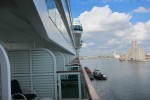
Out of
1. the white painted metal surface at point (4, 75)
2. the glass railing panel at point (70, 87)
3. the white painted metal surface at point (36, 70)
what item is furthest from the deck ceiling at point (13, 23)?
the glass railing panel at point (70, 87)

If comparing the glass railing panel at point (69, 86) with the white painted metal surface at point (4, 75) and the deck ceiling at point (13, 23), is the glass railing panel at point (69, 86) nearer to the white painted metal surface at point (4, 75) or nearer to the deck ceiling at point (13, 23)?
the deck ceiling at point (13, 23)

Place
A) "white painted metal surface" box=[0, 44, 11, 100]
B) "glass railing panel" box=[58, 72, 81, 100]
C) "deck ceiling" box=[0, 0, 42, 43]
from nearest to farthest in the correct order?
1. "white painted metal surface" box=[0, 44, 11, 100]
2. "deck ceiling" box=[0, 0, 42, 43]
3. "glass railing panel" box=[58, 72, 81, 100]

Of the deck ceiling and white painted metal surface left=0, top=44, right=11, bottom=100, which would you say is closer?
white painted metal surface left=0, top=44, right=11, bottom=100

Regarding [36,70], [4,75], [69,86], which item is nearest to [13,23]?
[36,70]

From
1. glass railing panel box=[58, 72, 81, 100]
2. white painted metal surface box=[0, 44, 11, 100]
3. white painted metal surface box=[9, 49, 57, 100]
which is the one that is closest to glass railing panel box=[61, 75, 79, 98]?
glass railing panel box=[58, 72, 81, 100]

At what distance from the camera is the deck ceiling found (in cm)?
563

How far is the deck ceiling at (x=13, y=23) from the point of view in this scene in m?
5.63

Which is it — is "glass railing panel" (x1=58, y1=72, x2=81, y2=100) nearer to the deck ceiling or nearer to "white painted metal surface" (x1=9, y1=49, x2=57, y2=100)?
"white painted metal surface" (x1=9, y1=49, x2=57, y2=100)

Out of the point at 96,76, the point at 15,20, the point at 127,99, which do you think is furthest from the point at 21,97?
the point at 96,76

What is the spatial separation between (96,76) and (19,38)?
2121 inches

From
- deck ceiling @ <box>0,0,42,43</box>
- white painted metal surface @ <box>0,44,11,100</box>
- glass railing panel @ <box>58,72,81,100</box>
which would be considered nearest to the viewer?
white painted metal surface @ <box>0,44,11,100</box>

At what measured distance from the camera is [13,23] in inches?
302

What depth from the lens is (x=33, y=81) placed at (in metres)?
8.12

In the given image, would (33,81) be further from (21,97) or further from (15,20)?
(15,20)
